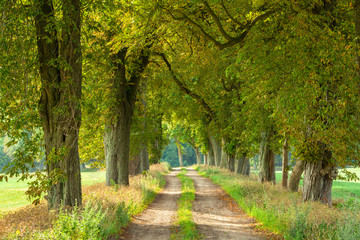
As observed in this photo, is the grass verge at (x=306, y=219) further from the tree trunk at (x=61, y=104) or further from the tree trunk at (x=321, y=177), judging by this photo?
the tree trunk at (x=61, y=104)

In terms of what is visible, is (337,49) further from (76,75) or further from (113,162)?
(113,162)

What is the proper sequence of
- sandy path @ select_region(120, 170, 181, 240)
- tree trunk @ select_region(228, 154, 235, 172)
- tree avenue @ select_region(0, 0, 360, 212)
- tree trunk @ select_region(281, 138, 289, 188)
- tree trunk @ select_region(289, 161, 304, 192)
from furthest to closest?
tree trunk @ select_region(228, 154, 235, 172), tree trunk @ select_region(281, 138, 289, 188), tree trunk @ select_region(289, 161, 304, 192), sandy path @ select_region(120, 170, 181, 240), tree avenue @ select_region(0, 0, 360, 212)

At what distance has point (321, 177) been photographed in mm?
13148

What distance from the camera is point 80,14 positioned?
1050cm

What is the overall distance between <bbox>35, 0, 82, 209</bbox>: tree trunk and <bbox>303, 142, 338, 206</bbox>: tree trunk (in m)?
8.43

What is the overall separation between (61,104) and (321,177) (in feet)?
31.7

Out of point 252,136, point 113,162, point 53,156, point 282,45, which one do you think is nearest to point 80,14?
point 53,156

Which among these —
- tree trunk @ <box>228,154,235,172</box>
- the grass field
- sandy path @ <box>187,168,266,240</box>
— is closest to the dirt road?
sandy path @ <box>187,168,266,240</box>

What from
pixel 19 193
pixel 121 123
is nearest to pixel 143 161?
pixel 19 193

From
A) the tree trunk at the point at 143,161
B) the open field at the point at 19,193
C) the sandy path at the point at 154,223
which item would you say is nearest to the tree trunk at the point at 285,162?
the open field at the point at 19,193

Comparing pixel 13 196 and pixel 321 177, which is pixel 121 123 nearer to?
pixel 321 177

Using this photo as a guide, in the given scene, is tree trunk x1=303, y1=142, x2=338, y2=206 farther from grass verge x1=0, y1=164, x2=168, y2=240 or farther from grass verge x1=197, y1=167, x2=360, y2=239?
grass verge x1=0, y1=164, x2=168, y2=240

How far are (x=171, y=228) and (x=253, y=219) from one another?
10.9 ft

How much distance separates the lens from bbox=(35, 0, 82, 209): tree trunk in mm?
9555
